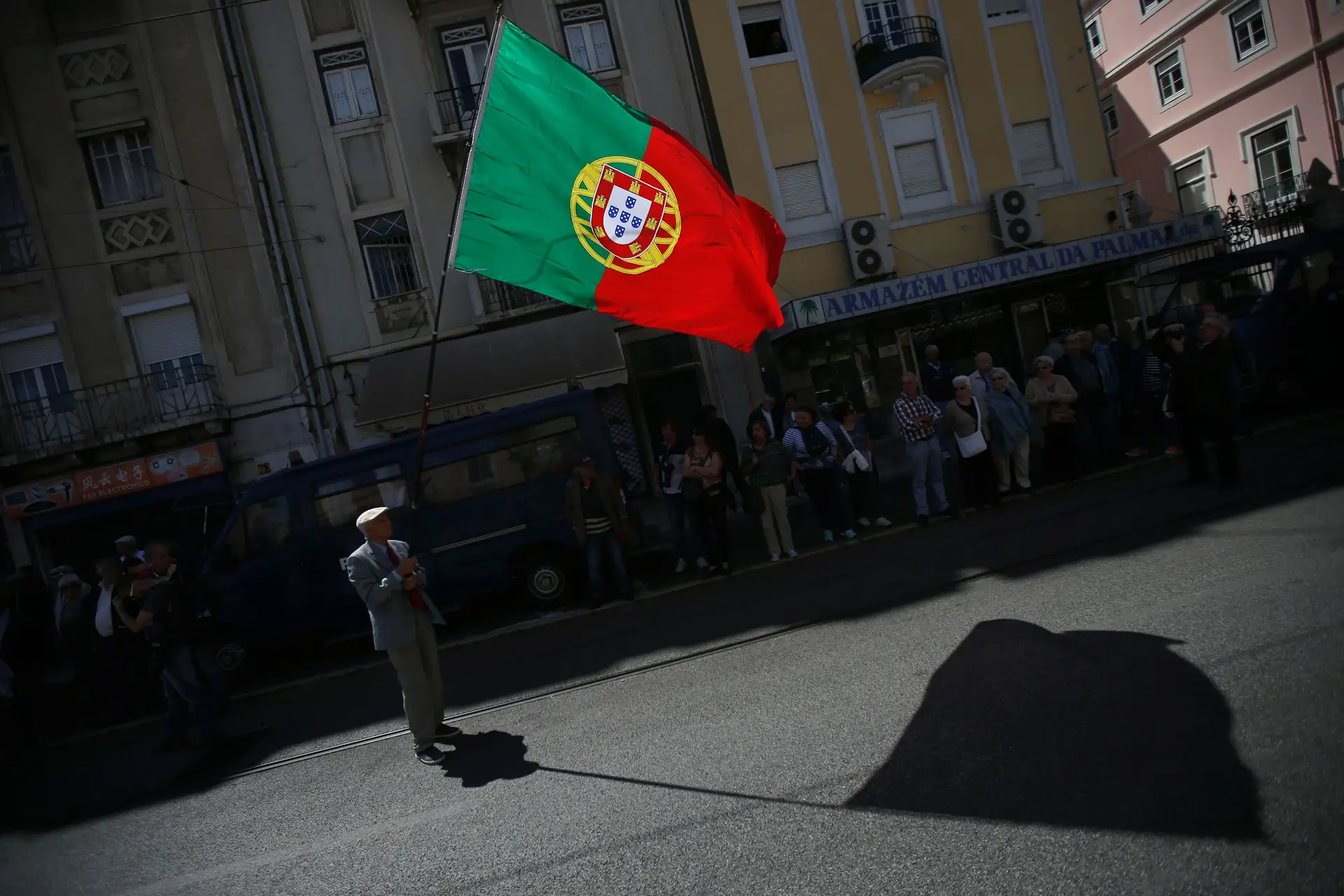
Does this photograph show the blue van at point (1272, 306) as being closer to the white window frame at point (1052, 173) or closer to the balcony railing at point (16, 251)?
the white window frame at point (1052, 173)

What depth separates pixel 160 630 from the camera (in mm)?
6629

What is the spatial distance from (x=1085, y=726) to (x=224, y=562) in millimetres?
8498

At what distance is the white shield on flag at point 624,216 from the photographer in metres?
5.34

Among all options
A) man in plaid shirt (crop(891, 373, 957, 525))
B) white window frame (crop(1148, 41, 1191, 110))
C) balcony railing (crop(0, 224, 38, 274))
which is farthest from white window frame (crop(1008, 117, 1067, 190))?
balcony railing (crop(0, 224, 38, 274))

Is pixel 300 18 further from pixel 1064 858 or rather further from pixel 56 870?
pixel 1064 858

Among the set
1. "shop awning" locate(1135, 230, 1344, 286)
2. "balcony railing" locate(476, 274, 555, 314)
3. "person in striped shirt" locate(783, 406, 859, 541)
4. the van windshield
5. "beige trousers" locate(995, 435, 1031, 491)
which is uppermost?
"balcony railing" locate(476, 274, 555, 314)

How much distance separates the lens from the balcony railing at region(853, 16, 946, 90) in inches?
696

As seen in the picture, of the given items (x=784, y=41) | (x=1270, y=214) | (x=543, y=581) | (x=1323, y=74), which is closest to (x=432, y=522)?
(x=543, y=581)

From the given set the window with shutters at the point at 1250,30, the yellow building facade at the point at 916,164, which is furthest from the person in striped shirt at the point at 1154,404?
the window with shutters at the point at 1250,30

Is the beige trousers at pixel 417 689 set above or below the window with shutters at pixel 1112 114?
below

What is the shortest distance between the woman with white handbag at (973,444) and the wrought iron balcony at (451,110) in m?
12.1

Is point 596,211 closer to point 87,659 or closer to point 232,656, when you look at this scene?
point 232,656

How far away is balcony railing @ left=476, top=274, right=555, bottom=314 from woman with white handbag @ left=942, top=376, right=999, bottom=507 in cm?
983

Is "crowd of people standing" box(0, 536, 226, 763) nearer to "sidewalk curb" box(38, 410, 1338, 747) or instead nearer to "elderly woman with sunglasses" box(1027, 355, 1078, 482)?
"sidewalk curb" box(38, 410, 1338, 747)
